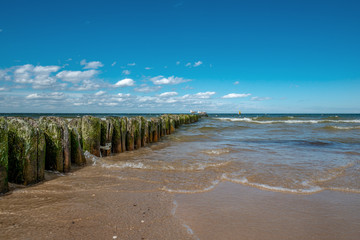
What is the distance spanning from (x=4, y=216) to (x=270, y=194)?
12.3ft

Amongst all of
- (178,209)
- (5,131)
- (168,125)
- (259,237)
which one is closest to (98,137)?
(5,131)

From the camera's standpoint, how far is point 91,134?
6520 millimetres

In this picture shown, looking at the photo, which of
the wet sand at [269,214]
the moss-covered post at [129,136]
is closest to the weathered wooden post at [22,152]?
the wet sand at [269,214]

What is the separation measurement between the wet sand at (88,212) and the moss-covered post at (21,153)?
283 millimetres

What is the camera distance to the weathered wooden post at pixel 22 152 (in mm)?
3908

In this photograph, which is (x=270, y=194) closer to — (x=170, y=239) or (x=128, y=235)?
(x=170, y=239)

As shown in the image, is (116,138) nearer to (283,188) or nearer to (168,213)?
(168,213)

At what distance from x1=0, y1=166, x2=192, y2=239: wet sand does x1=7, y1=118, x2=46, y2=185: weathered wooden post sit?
10.9 inches

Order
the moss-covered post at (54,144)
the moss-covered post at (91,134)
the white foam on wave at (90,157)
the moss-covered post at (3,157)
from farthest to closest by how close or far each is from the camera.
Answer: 1. the moss-covered post at (91,134)
2. the white foam on wave at (90,157)
3. the moss-covered post at (54,144)
4. the moss-covered post at (3,157)

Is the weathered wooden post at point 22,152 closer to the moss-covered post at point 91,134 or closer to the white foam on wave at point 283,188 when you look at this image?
the moss-covered post at point 91,134

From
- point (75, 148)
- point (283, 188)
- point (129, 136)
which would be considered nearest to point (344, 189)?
point (283, 188)

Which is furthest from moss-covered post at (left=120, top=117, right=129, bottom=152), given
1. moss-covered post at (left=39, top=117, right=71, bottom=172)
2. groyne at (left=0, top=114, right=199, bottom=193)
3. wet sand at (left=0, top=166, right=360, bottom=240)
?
wet sand at (left=0, top=166, right=360, bottom=240)

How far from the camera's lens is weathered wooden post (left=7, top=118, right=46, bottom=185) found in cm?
391

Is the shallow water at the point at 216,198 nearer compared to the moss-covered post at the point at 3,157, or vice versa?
the shallow water at the point at 216,198
